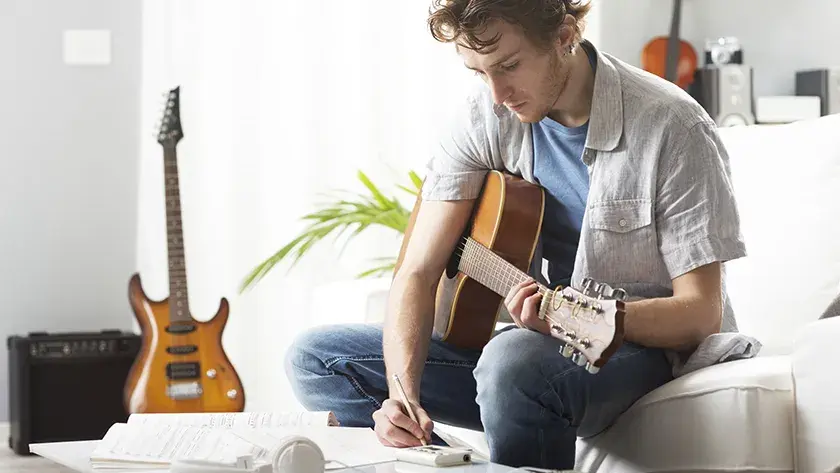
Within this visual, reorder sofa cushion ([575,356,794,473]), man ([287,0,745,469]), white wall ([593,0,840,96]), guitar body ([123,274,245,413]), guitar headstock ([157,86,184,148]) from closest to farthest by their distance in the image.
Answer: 1. sofa cushion ([575,356,794,473])
2. man ([287,0,745,469])
3. guitar body ([123,274,245,413])
4. guitar headstock ([157,86,184,148])
5. white wall ([593,0,840,96])

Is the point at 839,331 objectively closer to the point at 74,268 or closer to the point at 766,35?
the point at 766,35

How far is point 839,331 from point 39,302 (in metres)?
2.96

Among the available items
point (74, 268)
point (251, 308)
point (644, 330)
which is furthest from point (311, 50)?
point (644, 330)

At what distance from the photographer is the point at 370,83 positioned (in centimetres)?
362

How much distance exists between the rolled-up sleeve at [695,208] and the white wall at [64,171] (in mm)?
2601

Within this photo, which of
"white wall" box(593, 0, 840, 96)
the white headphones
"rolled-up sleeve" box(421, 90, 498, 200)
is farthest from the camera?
"white wall" box(593, 0, 840, 96)

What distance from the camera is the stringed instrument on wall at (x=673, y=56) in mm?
3406

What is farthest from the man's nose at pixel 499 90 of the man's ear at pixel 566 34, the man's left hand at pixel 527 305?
the man's left hand at pixel 527 305

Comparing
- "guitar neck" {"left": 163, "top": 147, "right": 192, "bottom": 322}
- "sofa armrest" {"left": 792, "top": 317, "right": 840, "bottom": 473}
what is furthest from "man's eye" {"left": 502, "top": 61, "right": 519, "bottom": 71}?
"guitar neck" {"left": 163, "top": 147, "right": 192, "bottom": 322}

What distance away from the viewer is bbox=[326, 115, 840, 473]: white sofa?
142 centimetres

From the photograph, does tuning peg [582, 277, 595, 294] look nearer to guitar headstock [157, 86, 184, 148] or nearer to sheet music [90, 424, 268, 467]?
sheet music [90, 424, 268, 467]

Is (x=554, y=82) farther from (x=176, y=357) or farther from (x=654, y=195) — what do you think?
(x=176, y=357)

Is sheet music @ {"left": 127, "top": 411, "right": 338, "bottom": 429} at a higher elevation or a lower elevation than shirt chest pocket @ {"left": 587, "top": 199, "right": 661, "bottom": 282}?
lower

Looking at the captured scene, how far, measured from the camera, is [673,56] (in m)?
3.41
